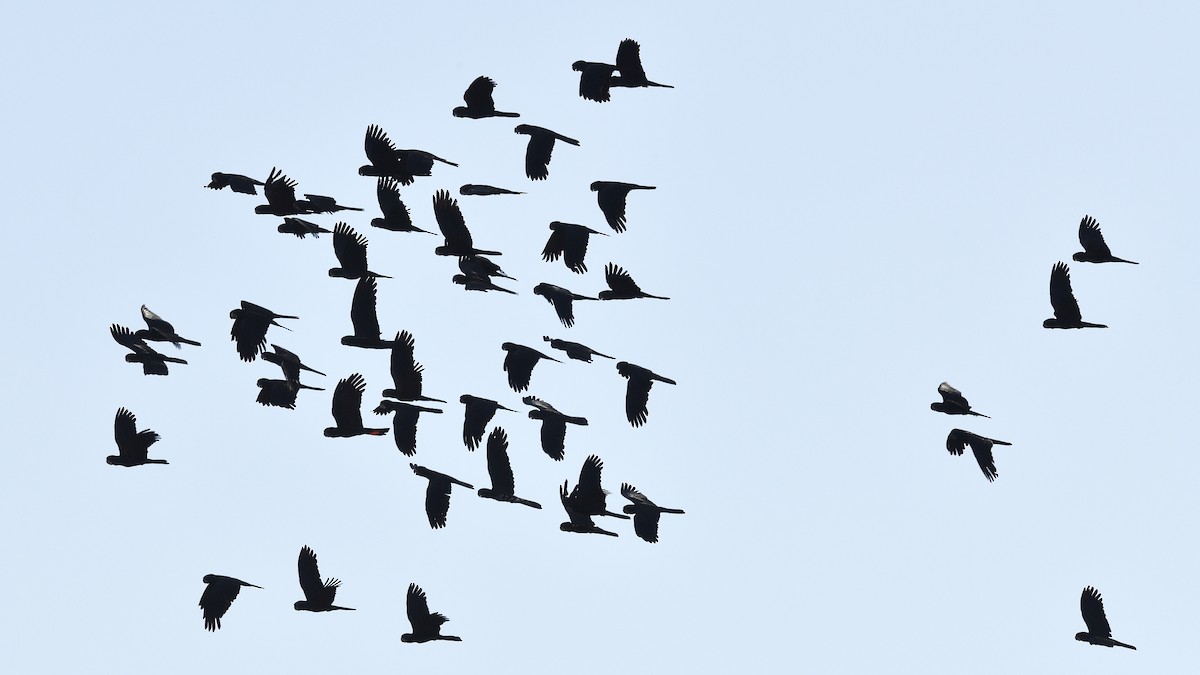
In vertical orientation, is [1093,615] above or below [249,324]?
below

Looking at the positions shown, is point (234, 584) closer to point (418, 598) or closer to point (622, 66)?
point (418, 598)

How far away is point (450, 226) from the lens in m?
61.7

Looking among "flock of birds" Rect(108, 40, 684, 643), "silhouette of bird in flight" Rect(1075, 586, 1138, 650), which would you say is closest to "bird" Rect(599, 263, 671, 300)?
"flock of birds" Rect(108, 40, 684, 643)

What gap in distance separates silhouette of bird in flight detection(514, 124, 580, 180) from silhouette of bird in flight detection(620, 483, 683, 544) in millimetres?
8604

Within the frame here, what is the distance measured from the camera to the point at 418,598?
6203 cm

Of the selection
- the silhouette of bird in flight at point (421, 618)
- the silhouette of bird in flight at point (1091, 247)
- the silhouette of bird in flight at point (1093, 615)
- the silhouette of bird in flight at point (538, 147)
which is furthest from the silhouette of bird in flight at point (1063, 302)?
the silhouette of bird in flight at point (421, 618)

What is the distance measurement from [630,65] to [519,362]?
877 cm

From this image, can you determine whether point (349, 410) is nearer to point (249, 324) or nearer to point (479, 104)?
point (249, 324)

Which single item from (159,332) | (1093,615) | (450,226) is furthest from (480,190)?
(1093,615)

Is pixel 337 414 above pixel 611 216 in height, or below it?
below

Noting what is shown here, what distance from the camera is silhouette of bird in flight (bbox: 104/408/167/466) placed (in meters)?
62.0

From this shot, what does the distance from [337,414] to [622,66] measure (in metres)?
11.2

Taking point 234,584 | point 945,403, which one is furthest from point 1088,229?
point 234,584

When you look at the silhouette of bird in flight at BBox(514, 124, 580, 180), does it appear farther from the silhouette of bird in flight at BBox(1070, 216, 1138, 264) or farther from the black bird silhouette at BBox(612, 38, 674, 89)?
the silhouette of bird in flight at BBox(1070, 216, 1138, 264)
